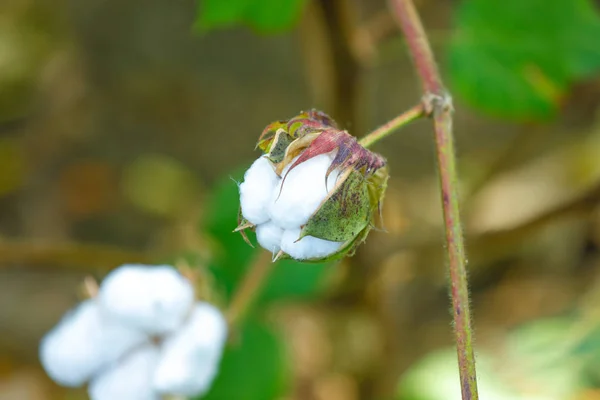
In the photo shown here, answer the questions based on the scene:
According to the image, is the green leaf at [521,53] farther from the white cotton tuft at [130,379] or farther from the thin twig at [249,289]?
the white cotton tuft at [130,379]

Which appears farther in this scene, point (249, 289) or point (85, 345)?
point (249, 289)

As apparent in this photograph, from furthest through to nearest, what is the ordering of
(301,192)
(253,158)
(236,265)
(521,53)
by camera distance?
(253,158) < (236,265) < (521,53) < (301,192)

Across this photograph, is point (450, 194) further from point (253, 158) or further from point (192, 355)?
point (253, 158)

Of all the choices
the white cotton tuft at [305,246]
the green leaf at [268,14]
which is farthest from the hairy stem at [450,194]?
the green leaf at [268,14]

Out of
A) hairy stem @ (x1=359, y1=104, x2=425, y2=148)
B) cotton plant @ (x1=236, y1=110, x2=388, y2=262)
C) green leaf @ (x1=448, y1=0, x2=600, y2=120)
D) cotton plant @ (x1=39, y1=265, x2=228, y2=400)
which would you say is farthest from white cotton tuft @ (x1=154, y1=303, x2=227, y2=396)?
green leaf @ (x1=448, y1=0, x2=600, y2=120)

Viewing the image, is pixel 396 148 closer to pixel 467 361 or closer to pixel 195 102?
pixel 195 102

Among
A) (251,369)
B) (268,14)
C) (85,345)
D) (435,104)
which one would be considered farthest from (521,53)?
(85,345)

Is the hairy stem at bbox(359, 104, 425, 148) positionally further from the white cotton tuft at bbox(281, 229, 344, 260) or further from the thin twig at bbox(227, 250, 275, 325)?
the thin twig at bbox(227, 250, 275, 325)
